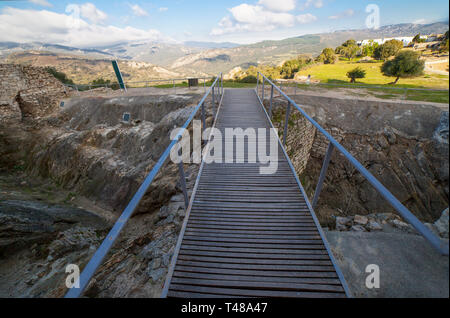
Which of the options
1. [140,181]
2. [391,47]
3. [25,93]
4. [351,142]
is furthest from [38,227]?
[351,142]

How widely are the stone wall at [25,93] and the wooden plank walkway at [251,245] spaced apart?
14.9 meters

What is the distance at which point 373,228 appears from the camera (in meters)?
3.61

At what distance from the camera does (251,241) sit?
245 cm

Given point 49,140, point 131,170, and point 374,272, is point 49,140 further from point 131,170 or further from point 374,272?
point 374,272

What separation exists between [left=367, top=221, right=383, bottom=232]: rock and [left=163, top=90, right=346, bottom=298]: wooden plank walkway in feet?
5.56

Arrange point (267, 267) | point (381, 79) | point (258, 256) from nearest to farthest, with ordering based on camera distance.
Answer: point (267, 267) → point (258, 256) → point (381, 79)

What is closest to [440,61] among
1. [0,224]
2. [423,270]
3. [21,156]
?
[423,270]

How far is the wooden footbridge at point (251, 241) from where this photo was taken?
75.2 inches

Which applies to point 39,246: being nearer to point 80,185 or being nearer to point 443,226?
point 80,185

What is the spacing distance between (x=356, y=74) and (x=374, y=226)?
14679mm

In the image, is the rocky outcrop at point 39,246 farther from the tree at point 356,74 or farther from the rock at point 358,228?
the tree at point 356,74

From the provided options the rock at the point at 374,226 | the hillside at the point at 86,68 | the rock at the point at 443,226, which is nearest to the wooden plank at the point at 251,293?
the rock at the point at 443,226

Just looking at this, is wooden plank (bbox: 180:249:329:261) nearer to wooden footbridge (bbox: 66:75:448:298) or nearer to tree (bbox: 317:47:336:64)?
wooden footbridge (bbox: 66:75:448:298)

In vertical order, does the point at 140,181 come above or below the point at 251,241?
below
